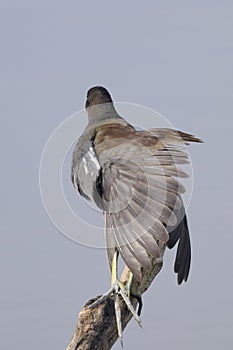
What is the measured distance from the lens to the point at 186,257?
12.4 m

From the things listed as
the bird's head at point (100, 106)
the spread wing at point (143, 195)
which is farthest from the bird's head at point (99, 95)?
the spread wing at point (143, 195)

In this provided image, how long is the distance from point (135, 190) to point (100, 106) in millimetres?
2509

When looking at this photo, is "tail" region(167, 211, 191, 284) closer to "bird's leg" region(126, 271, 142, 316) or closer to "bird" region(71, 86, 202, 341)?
"bird" region(71, 86, 202, 341)

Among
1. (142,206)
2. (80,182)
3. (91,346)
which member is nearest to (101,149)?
(80,182)

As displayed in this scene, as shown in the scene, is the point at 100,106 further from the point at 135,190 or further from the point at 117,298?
the point at 117,298

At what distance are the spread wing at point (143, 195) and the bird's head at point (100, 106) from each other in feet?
4.39

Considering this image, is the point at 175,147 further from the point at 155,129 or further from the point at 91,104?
the point at 91,104

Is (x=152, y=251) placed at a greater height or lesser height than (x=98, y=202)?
lesser

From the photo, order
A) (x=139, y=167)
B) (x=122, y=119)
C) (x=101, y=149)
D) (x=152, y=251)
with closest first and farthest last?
1. (x=152, y=251)
2. (x=139, y=167)
3. (x=101, y=149)
4. (x=122, y=119)

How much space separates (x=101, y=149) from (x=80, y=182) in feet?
1.71

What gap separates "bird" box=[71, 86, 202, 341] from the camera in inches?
426

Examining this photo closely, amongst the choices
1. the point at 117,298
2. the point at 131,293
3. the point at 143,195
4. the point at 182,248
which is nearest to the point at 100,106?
the point at 182,248

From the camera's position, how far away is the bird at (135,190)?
426 inches

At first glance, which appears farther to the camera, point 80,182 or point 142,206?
point 80,182
